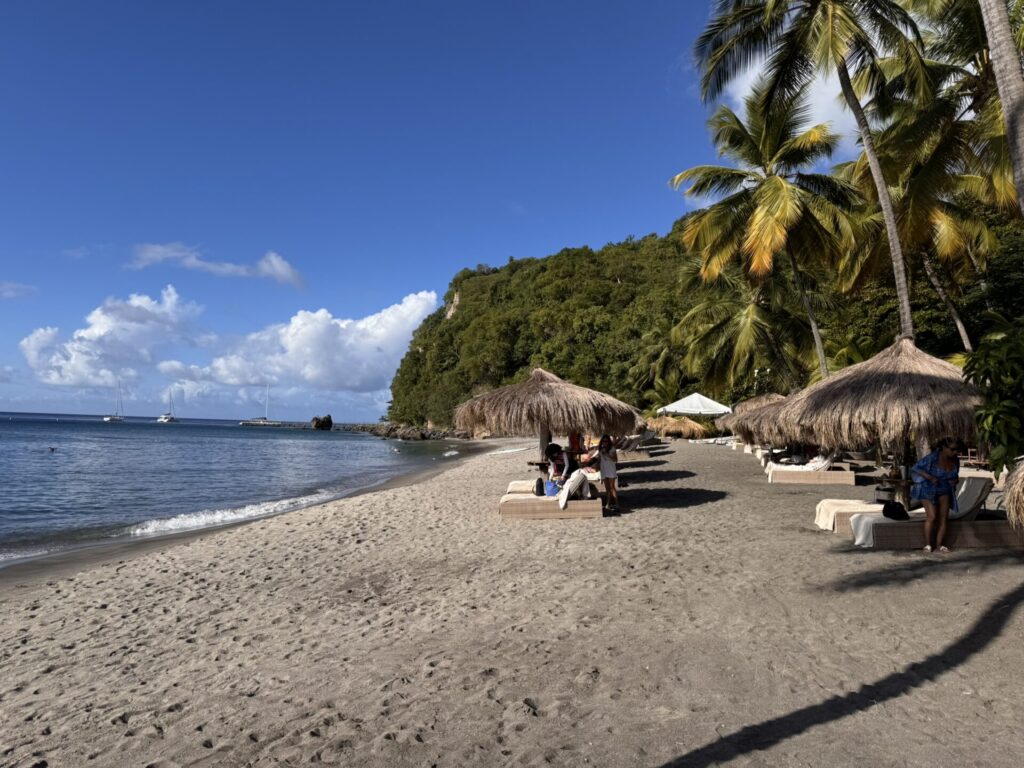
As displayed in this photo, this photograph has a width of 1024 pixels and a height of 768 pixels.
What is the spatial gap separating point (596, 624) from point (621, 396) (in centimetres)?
3844

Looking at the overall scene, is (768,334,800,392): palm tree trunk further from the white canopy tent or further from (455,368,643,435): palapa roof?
(455,368,643,435): palapa roof

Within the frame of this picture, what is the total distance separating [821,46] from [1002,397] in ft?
26.0

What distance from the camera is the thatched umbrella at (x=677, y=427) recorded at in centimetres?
3353

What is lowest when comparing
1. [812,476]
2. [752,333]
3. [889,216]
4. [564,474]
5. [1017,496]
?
[812,476]

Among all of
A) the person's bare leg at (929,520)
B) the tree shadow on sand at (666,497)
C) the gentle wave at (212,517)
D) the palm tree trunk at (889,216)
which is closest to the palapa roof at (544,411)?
the tree shadow on sand at (666,497)

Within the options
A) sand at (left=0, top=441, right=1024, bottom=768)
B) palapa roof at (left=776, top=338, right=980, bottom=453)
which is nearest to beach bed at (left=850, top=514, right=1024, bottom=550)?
sand at (left=0, top=441, right=1024, bottom=768)

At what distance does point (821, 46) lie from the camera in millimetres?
9539

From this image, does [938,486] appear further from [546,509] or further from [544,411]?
[544,411]

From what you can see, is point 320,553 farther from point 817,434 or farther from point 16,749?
point 817,434

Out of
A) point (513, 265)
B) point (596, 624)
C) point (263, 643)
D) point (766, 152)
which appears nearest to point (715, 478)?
point (766, 152)

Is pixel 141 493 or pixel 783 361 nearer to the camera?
pixel 141 493

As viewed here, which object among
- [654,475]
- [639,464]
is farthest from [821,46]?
[639,464]

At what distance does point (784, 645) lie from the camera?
4250 millimetres

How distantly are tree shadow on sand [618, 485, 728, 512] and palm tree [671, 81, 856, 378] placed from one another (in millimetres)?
4617
